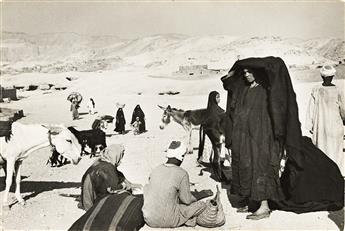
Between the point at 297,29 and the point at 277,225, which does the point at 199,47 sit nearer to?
the point at 297,29

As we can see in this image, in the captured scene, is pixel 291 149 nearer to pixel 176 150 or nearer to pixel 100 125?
pixel 176 150

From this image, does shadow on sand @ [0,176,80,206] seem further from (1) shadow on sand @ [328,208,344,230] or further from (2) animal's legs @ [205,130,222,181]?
(1) shadow on sand @ [328,208,344,230]

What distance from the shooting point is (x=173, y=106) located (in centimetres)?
681

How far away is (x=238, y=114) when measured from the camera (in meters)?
5.09

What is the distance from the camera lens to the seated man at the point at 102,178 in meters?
5.01

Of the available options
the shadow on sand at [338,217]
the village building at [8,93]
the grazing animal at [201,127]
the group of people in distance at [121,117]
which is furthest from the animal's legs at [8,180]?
the shadow on sand at [338,217]

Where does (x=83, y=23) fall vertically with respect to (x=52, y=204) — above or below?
above

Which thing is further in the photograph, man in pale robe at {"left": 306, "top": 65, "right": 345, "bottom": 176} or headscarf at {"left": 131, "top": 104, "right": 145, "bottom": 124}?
headscarf at {"left": 131, "top": 104, "right": 145, "bottom": 124}

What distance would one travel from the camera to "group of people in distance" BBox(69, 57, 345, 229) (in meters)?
4.68

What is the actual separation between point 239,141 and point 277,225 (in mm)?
889

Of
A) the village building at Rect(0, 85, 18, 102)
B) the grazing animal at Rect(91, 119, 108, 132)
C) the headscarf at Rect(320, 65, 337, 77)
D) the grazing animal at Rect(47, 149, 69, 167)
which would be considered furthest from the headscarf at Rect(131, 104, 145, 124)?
the headscarf at Rect(320, 65, 337, 77)

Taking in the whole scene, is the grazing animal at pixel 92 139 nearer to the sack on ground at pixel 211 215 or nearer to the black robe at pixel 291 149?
the black robe at pixel 291 149

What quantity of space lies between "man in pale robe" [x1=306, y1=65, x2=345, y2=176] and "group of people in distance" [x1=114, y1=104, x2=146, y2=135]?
6.94ft

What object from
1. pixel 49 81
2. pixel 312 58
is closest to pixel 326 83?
pixel 312 58
